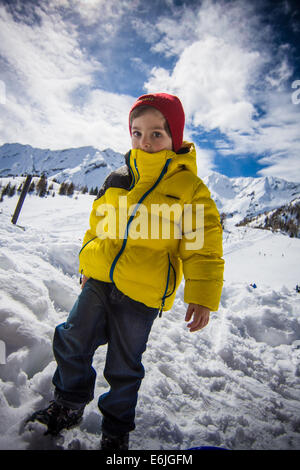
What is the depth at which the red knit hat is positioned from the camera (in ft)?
5.63

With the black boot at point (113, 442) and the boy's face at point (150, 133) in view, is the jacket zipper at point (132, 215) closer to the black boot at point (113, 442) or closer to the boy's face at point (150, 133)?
the boy's face at point (150, 133)

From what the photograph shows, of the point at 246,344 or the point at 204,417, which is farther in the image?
the point at 246,344

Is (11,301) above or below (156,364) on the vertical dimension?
above

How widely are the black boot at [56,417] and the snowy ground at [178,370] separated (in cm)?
4

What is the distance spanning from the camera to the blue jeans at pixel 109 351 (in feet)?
4.14

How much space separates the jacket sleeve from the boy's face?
505mm

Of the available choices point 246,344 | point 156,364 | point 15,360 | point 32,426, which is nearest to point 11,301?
point 15,360

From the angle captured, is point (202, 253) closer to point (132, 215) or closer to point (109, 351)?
point (132, 215)

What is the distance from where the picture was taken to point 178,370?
195cm

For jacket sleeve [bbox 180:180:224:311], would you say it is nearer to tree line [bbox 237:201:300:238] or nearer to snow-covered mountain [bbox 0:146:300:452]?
snow-covered mountain [bbox 0:146:300:452]

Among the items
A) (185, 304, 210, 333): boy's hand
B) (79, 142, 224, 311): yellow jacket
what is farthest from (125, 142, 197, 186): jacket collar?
(185, 304, 210, 333): boy's hand

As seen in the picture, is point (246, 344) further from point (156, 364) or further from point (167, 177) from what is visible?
point (167, 177)

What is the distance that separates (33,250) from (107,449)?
2717mm

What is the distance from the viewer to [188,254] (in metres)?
1.39
